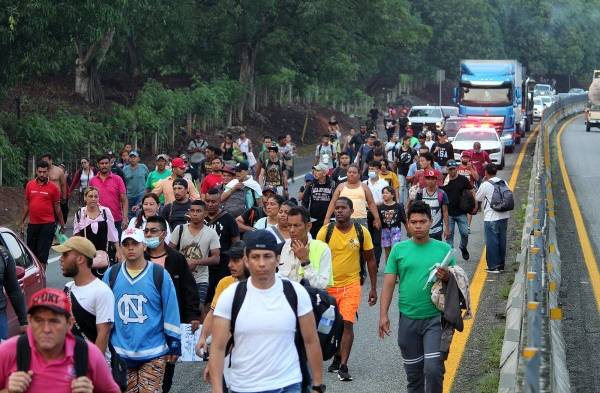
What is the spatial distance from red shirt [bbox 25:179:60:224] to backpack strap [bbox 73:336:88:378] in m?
10.7

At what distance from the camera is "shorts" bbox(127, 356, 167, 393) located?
8.51 meters

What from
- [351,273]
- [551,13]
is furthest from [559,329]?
[551,13]

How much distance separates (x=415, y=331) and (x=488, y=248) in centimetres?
885

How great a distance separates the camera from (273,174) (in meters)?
20.4

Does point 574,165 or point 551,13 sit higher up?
point 551,13

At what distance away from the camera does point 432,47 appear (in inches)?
3428

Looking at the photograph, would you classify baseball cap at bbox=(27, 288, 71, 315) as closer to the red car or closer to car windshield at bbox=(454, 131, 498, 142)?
the red car

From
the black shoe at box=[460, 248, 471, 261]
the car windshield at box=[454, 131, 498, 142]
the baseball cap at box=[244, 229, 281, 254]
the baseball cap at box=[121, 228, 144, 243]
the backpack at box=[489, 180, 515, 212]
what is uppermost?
the baseball cap at box=[244, 229, 281, 254]

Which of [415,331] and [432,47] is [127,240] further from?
[432,47]

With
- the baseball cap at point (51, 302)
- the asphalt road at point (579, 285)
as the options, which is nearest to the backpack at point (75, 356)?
the baseball cap at point (51, 302)

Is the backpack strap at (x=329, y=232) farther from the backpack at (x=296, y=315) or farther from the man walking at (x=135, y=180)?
the man walking at (x=135, y=180)

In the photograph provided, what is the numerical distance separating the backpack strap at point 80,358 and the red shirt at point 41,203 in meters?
10.7

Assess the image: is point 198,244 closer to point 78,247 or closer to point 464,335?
point 464,335

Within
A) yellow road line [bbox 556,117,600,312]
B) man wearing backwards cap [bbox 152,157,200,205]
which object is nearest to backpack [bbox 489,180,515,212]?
yellow road line [bbox 556,117,600,312]
